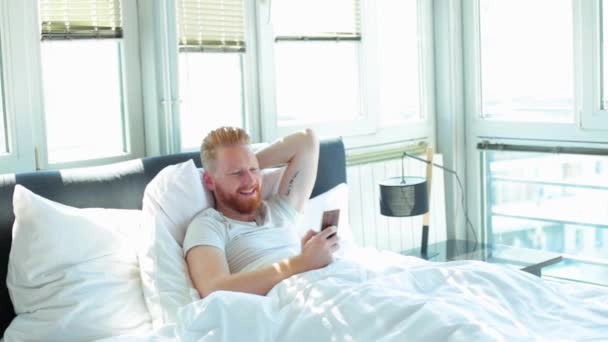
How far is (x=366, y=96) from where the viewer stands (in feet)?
14.4

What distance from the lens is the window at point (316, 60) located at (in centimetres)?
405

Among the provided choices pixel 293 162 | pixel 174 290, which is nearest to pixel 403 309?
pixel 174 290

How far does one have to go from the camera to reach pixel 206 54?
145 inches

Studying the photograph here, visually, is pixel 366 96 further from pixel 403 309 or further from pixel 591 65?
pixel 403 309

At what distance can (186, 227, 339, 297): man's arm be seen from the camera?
261cm

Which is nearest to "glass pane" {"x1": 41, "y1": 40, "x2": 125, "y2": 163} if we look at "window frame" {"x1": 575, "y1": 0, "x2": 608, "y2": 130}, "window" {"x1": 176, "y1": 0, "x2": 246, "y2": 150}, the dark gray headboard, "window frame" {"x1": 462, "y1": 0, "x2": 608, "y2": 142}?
"window" {"x1": 176, "y1": 0, "x2": 246, "y2": 150}

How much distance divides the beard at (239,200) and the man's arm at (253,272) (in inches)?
10.0

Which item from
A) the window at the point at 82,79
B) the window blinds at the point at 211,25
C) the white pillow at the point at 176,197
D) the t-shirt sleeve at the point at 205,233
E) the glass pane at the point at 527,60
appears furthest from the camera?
the glass pane at the point at 527,60

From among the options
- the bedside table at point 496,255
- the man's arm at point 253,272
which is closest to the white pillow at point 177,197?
the man's arm at point 253,272

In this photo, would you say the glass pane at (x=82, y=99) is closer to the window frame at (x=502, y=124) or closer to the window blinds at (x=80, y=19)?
the window blinds at (x=80, y=19)

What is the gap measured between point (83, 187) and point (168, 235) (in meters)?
0.34

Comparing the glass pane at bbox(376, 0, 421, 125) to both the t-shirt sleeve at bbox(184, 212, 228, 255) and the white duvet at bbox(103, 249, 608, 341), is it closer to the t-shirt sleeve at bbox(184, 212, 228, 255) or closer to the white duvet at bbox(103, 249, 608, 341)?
the t-shirt sleeve at bbox(184, 212, 228, 255)

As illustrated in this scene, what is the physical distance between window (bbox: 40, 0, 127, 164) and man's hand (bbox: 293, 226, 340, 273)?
113 centimetres

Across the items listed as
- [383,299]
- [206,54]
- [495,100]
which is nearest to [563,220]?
[495,100]
